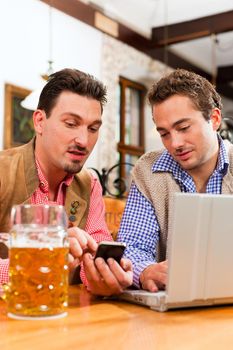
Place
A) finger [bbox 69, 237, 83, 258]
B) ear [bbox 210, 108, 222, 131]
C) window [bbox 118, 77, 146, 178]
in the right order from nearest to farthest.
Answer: finger [bbox 69, 237, 83, 258] → ear [bbox 210, 108, 222, 131] → window [bbox 118, 77, 146, 178]

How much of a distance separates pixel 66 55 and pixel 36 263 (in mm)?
4869

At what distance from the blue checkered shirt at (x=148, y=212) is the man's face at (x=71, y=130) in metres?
0.23

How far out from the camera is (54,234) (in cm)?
90

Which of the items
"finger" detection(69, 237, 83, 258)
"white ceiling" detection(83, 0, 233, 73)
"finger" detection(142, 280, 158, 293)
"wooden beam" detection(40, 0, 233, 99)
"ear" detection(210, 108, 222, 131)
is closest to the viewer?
"finger" detection(69, 237, 83, 258)

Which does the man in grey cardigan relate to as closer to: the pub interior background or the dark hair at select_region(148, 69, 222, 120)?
the dark hair at select_region(148, 69, 222, 120)

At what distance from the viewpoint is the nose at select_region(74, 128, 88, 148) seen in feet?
5.45

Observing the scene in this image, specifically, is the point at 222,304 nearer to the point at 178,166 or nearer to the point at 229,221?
the point at 229,221

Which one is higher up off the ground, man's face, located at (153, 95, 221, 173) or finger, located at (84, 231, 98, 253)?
man's face, located at (153, 95, 221, 173)

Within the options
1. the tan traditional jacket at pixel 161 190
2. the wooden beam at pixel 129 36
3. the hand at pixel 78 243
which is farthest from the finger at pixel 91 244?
the wooden beam at pixel 129 36

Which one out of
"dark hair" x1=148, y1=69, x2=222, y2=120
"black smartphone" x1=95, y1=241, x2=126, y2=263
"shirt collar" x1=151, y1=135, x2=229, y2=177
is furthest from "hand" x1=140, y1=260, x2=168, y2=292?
"dark hair" x1=148, y1=69, x2=222, y2=120

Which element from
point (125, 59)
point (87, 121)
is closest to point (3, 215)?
point (87, 121)

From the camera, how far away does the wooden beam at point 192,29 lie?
6.28 meters

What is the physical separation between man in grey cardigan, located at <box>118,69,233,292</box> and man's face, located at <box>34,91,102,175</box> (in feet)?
0.72

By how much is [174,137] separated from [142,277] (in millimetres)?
583
